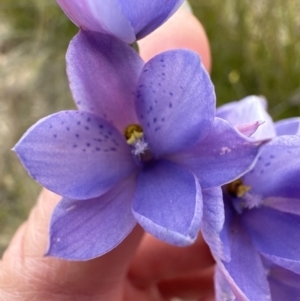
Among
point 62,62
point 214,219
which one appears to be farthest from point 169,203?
point 62,62

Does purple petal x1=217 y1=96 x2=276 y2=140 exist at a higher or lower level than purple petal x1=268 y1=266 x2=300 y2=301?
higher

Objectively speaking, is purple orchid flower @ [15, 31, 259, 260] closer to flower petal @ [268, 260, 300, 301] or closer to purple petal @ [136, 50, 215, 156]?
purple petal @ [136, 50, 215, 156]

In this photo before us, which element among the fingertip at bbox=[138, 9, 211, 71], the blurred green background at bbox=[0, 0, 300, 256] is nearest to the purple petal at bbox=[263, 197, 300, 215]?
the fingertip at bbox=[138, 9, 211, 71]

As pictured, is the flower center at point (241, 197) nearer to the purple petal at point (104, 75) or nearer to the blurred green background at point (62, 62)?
the purple petal at point (104, 75)

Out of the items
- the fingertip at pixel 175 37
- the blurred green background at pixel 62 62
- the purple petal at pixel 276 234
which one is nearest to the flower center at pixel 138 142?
the purple petal at pixel 276 234

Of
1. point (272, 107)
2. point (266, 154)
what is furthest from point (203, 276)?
point (266, 154)

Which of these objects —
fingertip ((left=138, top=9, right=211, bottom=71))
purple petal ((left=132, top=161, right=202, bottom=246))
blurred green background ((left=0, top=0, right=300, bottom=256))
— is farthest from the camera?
blurred green background ((left=0, top=0, right=300, bottom=256))
